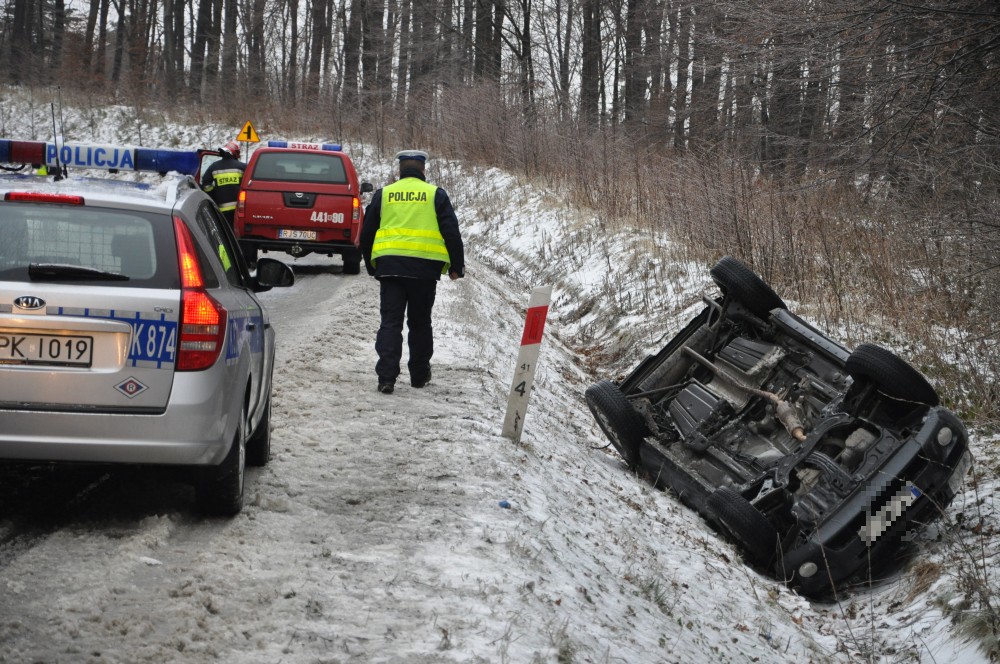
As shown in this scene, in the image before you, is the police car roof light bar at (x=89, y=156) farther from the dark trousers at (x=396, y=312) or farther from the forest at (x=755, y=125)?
the forest at (x=755, y=125)

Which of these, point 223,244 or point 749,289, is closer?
point 223,244

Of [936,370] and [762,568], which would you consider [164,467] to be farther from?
[936,370]

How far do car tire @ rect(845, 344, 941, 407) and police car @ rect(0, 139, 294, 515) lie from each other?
160 inches

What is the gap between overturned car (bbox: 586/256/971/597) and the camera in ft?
20.5

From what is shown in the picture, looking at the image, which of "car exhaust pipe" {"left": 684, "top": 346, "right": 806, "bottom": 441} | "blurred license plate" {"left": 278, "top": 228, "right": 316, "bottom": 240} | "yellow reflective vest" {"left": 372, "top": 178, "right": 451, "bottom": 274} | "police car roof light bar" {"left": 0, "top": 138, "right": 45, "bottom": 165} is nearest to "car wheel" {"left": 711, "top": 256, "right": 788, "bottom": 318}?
"car exhaust pipe" {"left": 684, "top": 346, "right": 806, "bottom": 441}

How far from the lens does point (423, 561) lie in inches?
184

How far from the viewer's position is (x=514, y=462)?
658 cm

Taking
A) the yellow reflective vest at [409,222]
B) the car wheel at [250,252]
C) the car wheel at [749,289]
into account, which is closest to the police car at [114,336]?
the yellow reflective vest at [409,222]

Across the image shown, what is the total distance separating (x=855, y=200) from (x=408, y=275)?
21.4ft

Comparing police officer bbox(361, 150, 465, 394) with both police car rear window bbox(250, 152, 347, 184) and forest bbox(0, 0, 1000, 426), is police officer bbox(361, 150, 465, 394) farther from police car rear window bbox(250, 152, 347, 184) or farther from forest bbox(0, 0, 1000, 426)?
police car rear window bbox(250, 152, 347, 184)

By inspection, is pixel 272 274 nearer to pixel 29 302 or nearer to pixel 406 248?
pixel 29 302

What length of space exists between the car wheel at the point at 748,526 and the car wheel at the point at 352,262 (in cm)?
996

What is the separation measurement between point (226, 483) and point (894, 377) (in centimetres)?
420

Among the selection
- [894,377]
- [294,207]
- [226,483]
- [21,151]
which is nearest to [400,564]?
[226,483]
